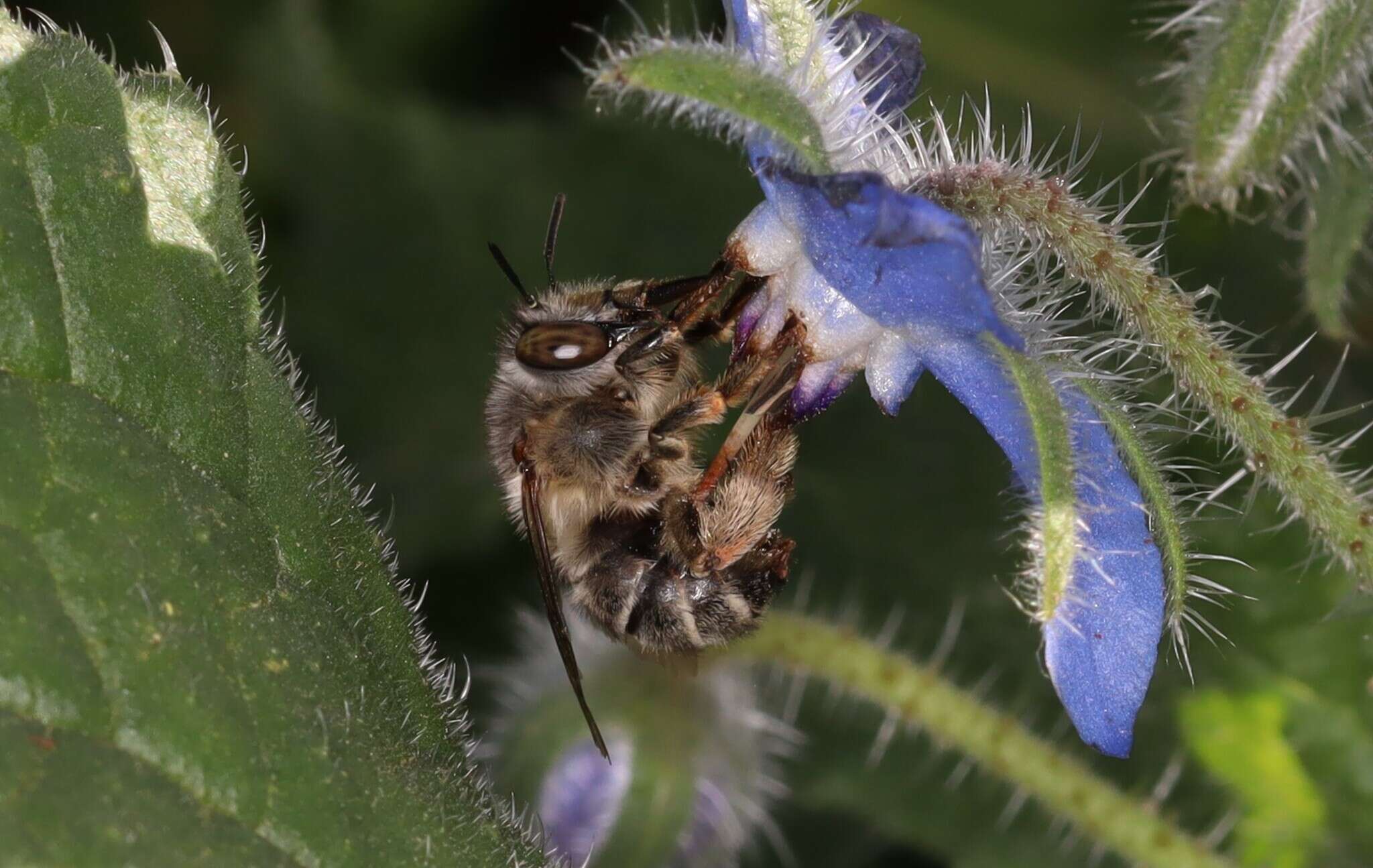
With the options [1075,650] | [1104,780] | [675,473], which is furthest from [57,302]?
[1104,780]

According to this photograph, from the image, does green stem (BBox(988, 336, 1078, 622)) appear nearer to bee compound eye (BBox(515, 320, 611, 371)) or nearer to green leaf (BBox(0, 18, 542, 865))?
bee compound eye (BBox(515, 320, 611, 371))

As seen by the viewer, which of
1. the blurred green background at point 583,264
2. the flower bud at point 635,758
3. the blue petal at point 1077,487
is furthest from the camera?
the blurred green background at point 583,264

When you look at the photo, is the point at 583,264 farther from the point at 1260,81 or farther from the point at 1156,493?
the point at 1156,493

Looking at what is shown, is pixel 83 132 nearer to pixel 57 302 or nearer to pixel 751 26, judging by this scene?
pixel 57 302

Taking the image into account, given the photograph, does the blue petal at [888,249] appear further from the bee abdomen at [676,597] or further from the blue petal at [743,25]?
the bee abdomen at [676,597]

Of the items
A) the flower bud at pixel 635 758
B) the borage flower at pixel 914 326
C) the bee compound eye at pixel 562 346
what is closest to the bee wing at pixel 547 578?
the bee compound eye at pixel 562 346

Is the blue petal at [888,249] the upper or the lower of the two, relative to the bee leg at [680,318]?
upper

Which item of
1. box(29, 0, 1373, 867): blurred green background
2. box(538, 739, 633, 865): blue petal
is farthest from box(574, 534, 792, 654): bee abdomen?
box(29, 0, 1373, 867): blurred green background
